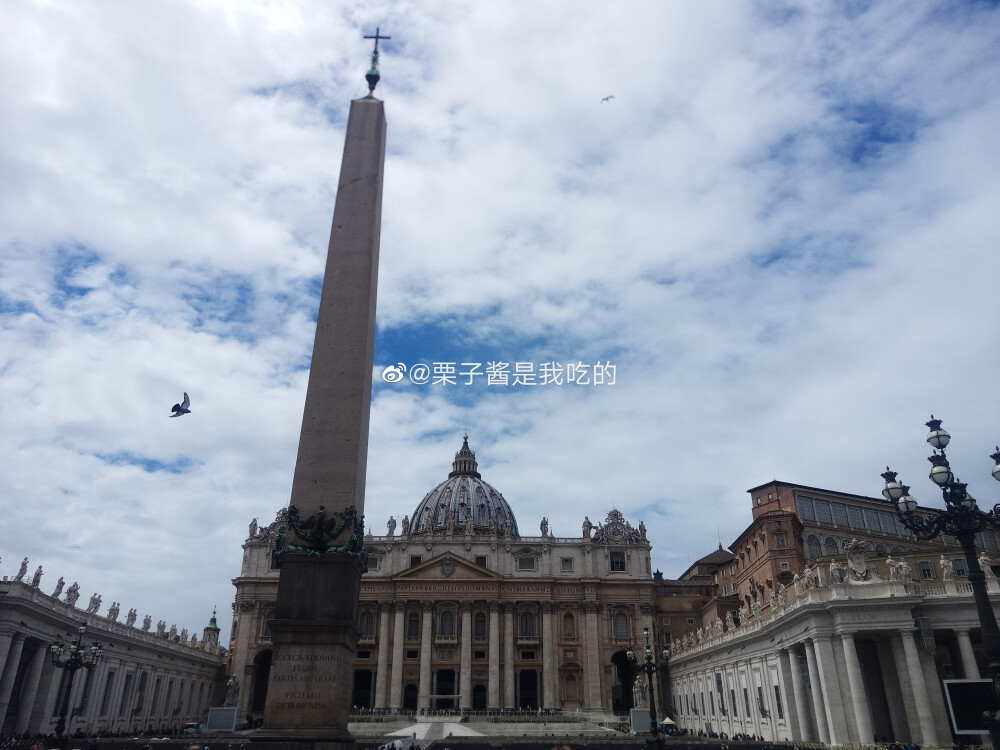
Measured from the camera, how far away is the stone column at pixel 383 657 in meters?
74.8

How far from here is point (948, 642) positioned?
3391cm

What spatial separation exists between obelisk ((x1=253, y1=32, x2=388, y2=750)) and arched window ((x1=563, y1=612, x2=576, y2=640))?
2651 inches

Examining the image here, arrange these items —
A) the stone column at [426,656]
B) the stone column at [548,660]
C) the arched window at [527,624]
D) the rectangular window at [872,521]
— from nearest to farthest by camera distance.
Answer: the rectangular window at [872,521]
the stone column at [426,656]
the stone column at [548,660]
the arched window at [527,624]

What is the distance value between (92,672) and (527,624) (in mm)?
44560

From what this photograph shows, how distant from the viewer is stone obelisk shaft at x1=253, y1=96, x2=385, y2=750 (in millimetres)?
13836

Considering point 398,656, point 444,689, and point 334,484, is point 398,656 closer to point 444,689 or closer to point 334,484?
point 444,689

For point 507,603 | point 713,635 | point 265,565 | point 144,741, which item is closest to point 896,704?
point 713,635

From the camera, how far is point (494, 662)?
75938 mm

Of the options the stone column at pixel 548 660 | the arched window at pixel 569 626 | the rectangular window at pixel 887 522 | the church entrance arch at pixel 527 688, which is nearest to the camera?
the rectangular window at pixel 887 522

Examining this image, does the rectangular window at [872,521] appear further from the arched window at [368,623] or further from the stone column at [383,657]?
the arched window at [368,623]

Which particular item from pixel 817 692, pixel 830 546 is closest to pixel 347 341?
pixel 817 692

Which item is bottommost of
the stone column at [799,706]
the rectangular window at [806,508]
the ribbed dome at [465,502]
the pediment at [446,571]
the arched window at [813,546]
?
the stone column at [799,706]

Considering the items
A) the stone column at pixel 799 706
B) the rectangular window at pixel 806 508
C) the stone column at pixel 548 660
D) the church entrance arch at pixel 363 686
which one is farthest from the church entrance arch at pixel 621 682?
the stone column at pixel 799 706

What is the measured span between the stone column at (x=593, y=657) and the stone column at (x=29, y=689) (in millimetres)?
51166
